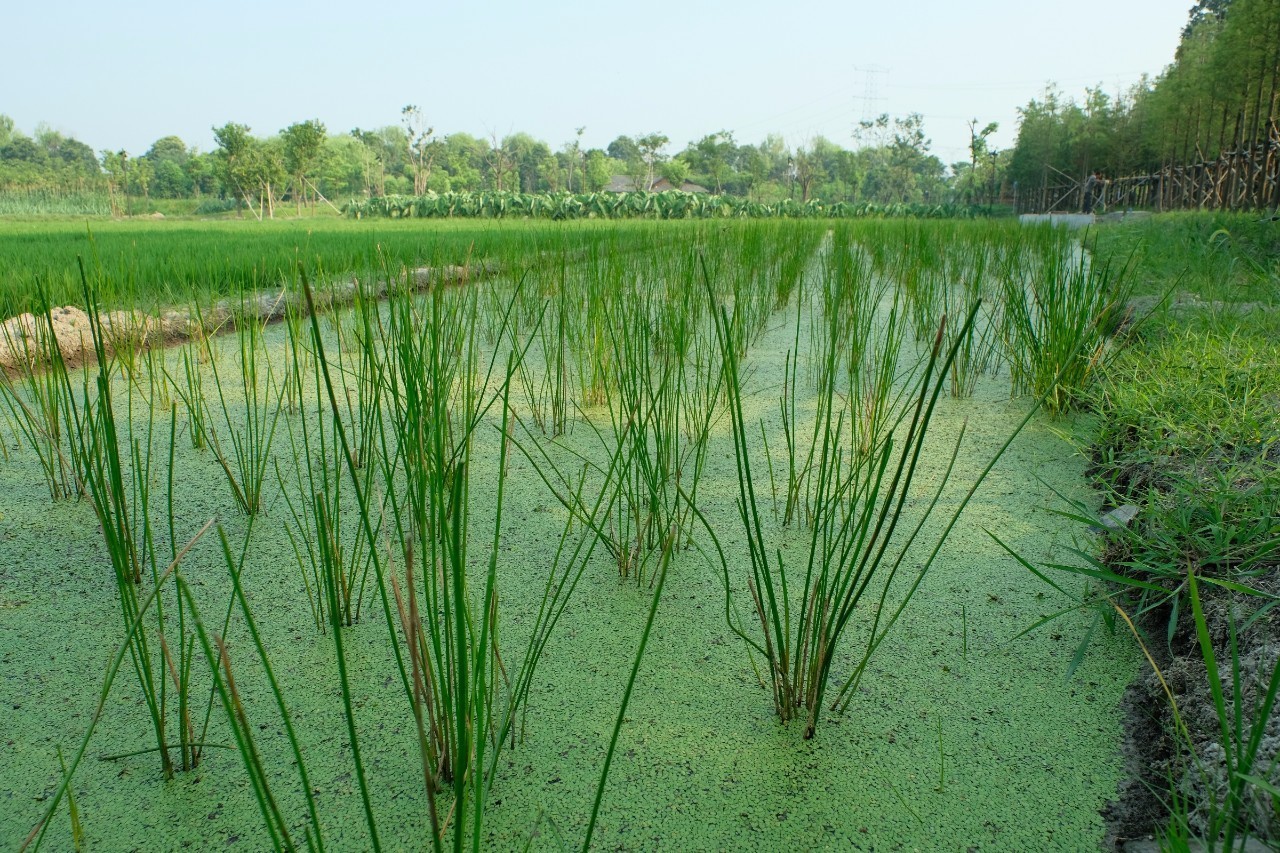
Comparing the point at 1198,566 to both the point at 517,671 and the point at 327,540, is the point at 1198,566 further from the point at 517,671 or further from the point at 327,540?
→ the point at 327,540

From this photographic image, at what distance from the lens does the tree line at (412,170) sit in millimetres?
25531

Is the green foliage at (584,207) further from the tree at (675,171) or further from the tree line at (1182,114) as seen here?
the tree at (675,171)

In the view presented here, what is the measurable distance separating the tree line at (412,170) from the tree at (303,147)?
0.04 m

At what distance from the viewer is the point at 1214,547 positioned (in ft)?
3.04

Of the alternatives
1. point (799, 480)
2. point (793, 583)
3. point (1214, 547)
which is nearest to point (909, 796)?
point (793, 583)

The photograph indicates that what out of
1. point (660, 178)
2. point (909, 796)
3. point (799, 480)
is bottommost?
point (909, 796)

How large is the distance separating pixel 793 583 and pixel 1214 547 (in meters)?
0.52

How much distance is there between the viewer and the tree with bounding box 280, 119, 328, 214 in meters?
25.0

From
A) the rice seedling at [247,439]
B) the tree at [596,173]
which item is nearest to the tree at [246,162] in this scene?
the tree at [596,173]

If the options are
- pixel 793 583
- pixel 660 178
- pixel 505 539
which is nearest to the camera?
pixel 793 583

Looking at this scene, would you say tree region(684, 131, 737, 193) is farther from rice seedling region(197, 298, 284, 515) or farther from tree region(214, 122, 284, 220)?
rice seedling region(197, 298, 284, 515)

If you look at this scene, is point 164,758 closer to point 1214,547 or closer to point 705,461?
point 705,461

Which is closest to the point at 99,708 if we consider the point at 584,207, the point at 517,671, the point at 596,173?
the point at 517,671

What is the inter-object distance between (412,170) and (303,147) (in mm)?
18145
